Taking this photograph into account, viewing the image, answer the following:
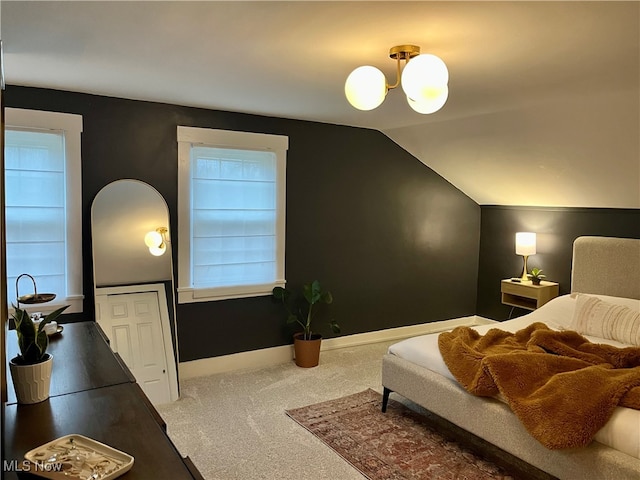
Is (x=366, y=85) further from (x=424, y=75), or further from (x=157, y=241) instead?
(x=157, y=241)

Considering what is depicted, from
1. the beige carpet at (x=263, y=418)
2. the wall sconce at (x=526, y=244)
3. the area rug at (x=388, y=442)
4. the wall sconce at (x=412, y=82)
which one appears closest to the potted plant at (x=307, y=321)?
the beige carpet at (x=263, y=418)

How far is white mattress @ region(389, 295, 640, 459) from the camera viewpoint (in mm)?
2229

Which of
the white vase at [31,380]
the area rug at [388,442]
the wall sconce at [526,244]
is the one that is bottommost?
the area rug at [388,442]

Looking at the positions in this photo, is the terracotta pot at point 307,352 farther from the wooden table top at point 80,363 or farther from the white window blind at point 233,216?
the wooden table top at point 80,363

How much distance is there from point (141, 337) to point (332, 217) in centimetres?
202

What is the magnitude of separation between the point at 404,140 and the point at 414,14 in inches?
120

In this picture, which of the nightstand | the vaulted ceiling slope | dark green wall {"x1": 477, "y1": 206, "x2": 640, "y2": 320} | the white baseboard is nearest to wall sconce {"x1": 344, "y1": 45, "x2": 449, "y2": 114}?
the vaulted ceiling slope

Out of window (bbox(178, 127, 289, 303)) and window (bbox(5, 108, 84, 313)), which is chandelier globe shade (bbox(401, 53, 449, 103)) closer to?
window (bbox(178, 127, 289, 303))

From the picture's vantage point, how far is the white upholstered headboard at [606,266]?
4.04 metres

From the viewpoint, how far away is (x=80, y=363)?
2.11m

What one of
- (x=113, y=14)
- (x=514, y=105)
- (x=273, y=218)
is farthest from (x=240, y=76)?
(x=514, y=105)

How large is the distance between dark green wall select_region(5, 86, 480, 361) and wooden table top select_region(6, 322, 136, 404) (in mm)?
1236

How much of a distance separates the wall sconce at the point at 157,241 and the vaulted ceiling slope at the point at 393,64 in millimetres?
1009

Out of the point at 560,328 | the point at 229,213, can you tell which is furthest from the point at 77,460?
the point at 560,328
